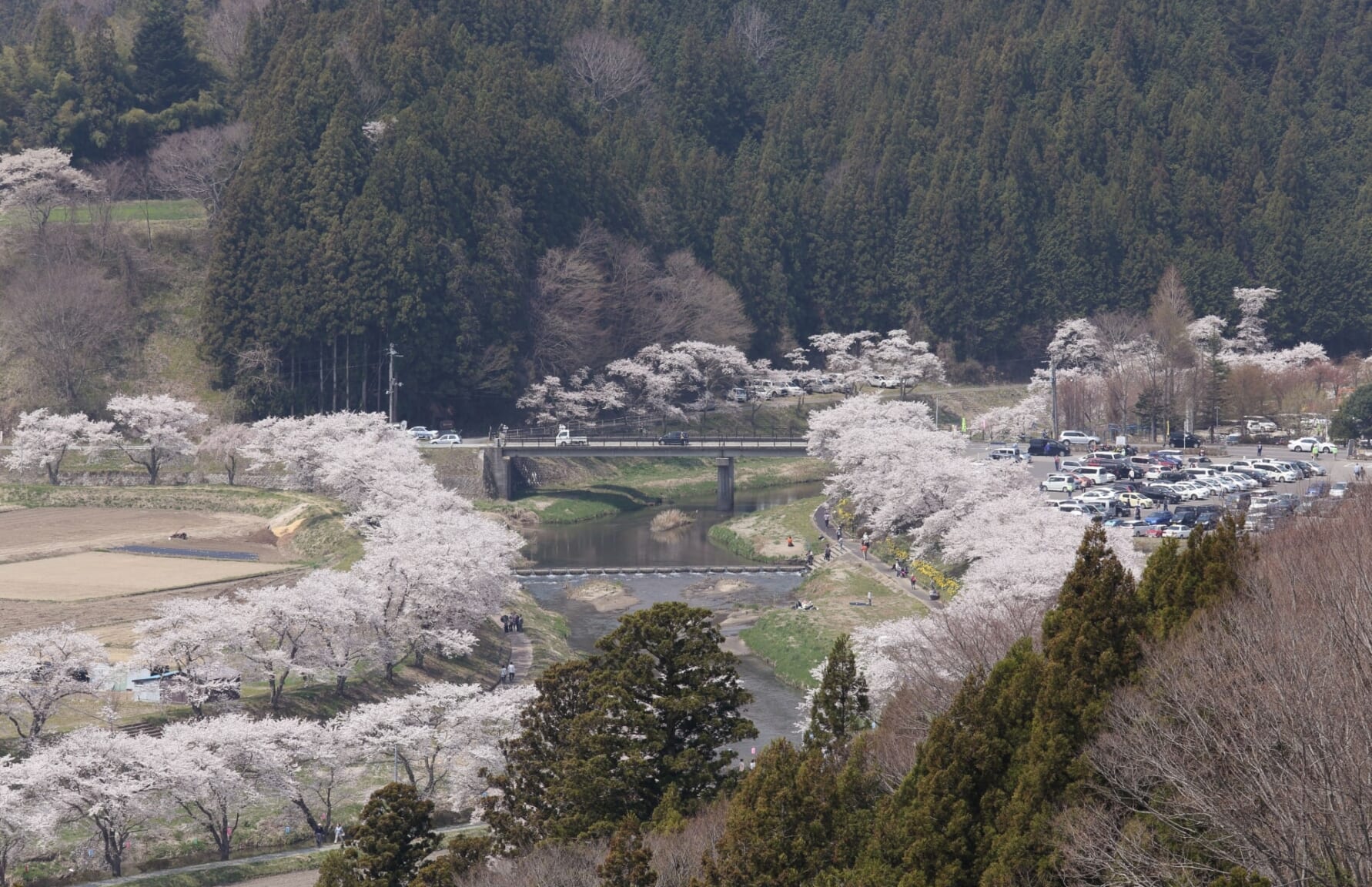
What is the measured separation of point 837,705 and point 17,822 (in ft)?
45.3

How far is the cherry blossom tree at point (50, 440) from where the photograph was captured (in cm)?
6494

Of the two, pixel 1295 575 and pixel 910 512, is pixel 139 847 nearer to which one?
pixel 1295 575

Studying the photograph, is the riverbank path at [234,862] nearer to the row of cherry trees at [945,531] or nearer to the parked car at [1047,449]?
the row of cherry trees at [945,531]

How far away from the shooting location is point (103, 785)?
96.2 feet

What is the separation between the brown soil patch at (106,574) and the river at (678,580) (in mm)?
9625

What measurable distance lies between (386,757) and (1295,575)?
1808cm

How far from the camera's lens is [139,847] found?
3027 centimetres

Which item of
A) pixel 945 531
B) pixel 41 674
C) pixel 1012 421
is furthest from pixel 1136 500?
pixel 41 674

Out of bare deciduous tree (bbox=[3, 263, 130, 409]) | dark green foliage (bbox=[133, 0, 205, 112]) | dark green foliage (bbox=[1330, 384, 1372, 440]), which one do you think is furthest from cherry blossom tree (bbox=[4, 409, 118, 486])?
dark green foliage (bbox=[1330, 384, 1372, 440])

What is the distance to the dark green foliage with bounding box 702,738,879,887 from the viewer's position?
2052 cm

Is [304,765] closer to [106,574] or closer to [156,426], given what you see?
[106,574]

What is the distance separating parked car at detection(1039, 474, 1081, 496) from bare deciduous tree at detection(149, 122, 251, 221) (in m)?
45.2

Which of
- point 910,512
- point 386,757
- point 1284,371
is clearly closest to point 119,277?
point 910,512

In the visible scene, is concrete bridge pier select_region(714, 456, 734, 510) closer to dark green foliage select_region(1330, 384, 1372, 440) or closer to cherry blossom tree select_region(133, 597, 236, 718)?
dark green foliage select_region(1330, 384, 1372, 440)
